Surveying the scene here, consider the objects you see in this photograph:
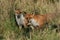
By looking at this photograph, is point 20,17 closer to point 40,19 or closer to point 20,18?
point 20,18

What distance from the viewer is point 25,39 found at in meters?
6.07

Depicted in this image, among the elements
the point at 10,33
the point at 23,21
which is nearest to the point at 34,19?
the point at 23,21

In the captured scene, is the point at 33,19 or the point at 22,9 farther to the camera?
the point at 22,9

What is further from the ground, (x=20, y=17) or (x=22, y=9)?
(x=22, y=9)

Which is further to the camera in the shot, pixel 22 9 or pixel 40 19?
pixel 22 9

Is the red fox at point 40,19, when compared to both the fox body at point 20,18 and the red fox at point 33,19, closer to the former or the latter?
the red fox at point 33,19

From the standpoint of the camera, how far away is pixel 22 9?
6.84 meters

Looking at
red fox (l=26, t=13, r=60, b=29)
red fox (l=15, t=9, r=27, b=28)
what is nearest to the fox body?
red fox (l=15, t=9, r=27, b=28)

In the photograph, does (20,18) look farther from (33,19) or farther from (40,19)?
(40,19)

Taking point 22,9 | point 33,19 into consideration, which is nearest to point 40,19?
point 33,19

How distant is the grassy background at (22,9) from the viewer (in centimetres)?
607

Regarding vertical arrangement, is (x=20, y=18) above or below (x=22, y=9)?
below

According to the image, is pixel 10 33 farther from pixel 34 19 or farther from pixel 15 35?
pixel 34 19

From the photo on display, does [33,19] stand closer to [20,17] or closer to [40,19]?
[40,19]
